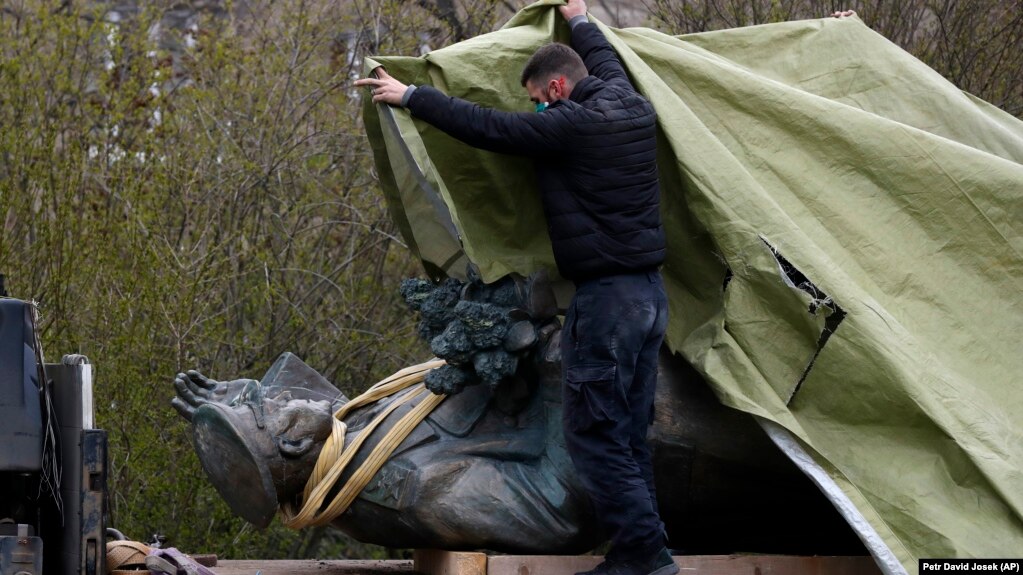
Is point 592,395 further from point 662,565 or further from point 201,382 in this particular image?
point 201,382

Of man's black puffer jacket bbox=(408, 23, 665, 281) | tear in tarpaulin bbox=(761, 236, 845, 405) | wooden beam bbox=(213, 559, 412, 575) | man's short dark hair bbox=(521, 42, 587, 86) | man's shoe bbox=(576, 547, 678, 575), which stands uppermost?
man's short dark hair bbox=(521, 42, 587, 86)

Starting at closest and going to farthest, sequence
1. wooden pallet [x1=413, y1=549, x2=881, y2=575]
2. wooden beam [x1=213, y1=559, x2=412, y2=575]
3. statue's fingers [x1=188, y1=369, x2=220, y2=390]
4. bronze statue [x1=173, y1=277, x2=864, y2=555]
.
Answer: wooden pallet [x1=413, y1=549, x2=881, y2=575]
bronze statue [x1=173, y1=277, x2=864, y2=555]
statue's fingers [x1=188, y1=369, x2=220, y2=390]
wooden beam [x1=213, y1=559, x2=412, y2=575]

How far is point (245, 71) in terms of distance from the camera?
805cm

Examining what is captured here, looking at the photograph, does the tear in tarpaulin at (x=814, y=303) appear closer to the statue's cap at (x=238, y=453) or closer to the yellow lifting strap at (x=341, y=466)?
the yellow lifting strap at (x=341, y=466)

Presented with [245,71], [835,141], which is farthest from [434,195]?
[245,71]

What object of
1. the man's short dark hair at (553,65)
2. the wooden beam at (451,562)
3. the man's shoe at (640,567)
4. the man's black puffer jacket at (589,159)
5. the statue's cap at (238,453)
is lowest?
the wooden beam at (451,562)

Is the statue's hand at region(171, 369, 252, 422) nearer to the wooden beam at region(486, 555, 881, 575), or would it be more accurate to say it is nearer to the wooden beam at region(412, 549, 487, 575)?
the wooden beam at region(412, 549, 487, 575)

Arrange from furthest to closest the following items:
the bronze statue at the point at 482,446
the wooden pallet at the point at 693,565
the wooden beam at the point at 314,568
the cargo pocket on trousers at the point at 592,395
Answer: the wooden beam at the point at 314,568, the bronze statue at the point at 482,446, the wooden pallet at the point at 693,565, the cargo pocket on trousers at the point at 592,395

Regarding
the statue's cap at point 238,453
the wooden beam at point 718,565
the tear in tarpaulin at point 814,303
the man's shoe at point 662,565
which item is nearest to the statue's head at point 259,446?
the statue's cap at point 238,453

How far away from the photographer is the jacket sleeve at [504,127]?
157 inches

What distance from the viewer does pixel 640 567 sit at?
3.93 metres

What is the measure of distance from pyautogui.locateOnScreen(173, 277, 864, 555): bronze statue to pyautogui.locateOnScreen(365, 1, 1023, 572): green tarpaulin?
20 cm

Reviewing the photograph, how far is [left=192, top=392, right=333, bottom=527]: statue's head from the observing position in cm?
411

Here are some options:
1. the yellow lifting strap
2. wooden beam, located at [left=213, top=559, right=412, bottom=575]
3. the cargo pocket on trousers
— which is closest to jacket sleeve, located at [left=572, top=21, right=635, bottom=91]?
the cargo pocket on trousers
